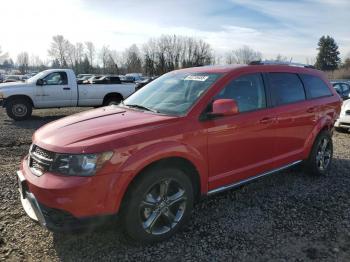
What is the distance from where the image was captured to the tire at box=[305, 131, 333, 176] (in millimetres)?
5656

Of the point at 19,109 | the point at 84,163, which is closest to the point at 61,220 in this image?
the point at 84,163

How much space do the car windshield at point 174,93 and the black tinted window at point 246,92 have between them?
0.21 meters

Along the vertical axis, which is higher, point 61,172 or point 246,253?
point 61,172

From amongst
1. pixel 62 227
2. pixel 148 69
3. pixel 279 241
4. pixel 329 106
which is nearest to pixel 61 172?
pixel 62 227

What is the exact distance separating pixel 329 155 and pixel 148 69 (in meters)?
56.7

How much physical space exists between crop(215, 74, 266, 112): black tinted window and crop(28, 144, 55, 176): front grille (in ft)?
6.22

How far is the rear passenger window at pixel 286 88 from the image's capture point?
482 cm

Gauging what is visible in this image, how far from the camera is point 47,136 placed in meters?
3.59

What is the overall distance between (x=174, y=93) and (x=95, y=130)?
1.24m

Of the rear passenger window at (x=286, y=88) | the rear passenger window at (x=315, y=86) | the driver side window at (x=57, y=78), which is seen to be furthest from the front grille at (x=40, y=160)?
the driver side window at (x=57, y=78)

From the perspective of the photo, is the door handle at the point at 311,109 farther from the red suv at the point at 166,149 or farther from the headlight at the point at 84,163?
the headlight at the point at 84,163

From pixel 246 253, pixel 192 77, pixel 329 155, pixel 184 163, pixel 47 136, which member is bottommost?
pixel 246 253

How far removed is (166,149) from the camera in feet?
A: 11.3

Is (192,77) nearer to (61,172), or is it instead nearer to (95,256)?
(61,172)
